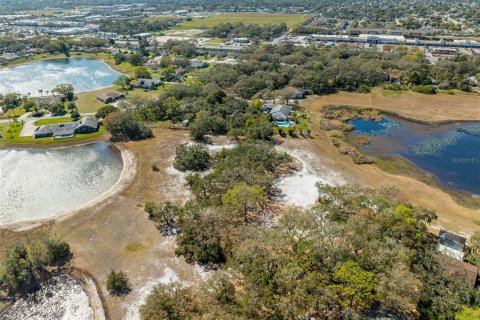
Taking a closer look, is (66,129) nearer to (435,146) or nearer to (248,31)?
(435,146)

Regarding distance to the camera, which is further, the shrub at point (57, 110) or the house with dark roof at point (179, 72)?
the house with dark roof at point (179, 72)

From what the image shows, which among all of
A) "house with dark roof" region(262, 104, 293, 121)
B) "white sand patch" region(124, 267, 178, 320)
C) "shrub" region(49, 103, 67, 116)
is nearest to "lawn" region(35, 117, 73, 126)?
"shrub" region(49, 103, 67, 116)

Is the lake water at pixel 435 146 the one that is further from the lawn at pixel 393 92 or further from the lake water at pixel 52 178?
the lake water at pixel 52 178

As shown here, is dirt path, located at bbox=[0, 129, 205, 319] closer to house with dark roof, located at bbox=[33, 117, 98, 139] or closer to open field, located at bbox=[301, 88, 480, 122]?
house with dark roof, located at bbox=[33, 117, 98, 139]

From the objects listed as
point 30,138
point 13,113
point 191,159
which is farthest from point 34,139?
point 191,159

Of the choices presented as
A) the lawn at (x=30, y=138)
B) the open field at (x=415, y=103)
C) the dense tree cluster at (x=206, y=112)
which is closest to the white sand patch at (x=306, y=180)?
the dense tree cluster at (x=206, y=112)
